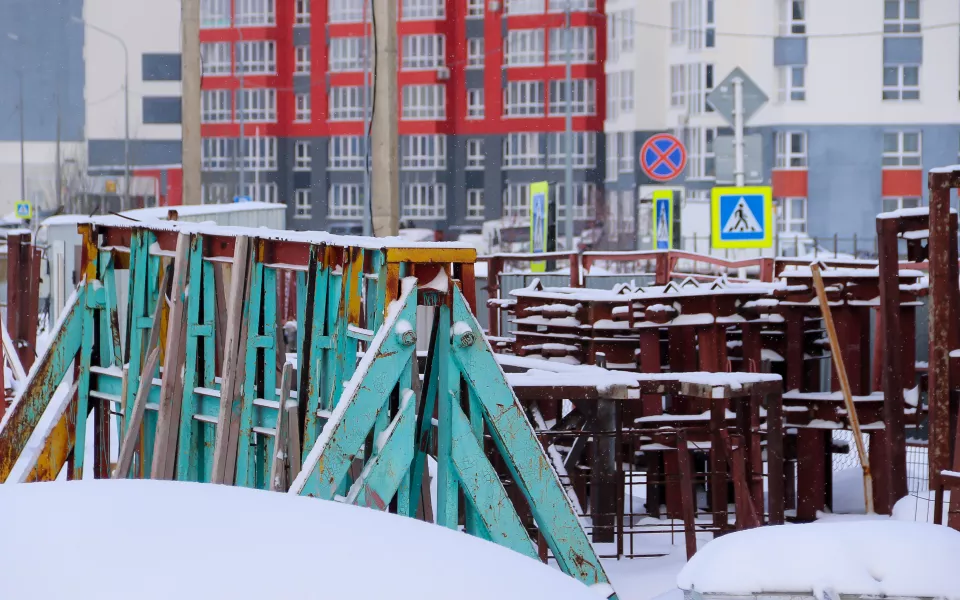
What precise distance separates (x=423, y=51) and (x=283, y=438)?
230 feet

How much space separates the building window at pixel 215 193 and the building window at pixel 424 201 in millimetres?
9665

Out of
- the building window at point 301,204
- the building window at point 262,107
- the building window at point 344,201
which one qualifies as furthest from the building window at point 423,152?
the building window at point 262,107

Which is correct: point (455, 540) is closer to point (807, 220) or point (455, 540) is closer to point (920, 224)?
point (920, 224)

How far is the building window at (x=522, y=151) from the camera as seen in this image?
241 feet

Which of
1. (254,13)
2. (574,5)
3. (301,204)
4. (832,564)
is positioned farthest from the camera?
(301,204)

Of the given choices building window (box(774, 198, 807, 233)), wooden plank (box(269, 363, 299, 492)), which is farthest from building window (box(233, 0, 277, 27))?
wooden plank (box(269, 363, 299, 492))

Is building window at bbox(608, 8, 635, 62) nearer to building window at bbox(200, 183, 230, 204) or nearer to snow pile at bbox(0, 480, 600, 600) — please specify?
building window at bbox(200, 183, 230, 204)

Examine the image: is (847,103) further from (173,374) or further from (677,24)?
(173,374)

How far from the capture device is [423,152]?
7644cm

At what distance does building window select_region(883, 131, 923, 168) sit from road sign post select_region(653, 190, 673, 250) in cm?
3868

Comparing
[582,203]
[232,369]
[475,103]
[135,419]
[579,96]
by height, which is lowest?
[135,419]

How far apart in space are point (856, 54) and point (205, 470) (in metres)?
52.9

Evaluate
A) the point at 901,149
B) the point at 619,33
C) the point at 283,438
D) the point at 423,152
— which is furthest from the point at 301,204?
the point at 283,438

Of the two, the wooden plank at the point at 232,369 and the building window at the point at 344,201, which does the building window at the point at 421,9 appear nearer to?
the building window at the point at 344,201
